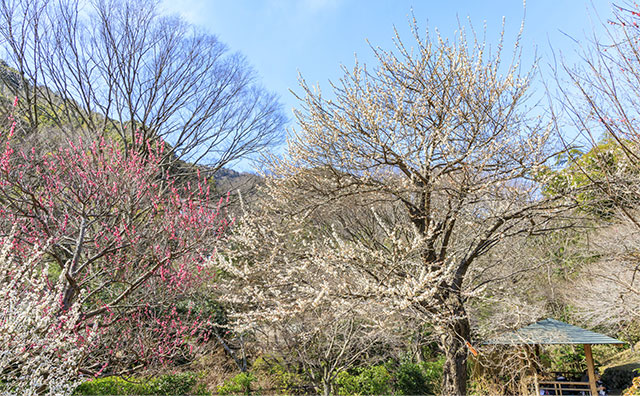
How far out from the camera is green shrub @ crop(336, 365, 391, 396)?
765 centimetres

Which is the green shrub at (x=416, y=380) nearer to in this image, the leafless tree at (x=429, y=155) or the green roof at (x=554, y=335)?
the green roof at (x=554, y=335)

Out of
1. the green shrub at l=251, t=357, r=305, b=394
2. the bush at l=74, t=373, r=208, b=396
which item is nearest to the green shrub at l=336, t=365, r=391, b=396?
the green shrub at l=251, t=357, r=305, b=394

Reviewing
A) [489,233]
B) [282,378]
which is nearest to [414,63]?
[489,233]

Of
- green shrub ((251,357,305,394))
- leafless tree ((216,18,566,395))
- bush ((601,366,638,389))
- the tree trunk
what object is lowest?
bush ((601,366,638,389))

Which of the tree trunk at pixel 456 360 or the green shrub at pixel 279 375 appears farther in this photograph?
the green shrub at pixel 279 375

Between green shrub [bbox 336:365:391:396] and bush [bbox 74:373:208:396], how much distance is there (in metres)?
2.79

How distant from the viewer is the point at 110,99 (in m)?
8.45

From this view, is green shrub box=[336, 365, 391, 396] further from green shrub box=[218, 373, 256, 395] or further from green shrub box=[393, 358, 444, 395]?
green shrub box=[218, 373, 256, 395]

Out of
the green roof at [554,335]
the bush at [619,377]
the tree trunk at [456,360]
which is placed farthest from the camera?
the bush at [619,377]

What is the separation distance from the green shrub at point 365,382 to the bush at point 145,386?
2789 millimetres

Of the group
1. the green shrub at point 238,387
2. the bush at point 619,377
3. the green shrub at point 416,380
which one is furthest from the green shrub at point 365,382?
the bush at point 619,377

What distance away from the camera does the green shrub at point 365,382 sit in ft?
25.1

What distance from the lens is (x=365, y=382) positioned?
7809 mm

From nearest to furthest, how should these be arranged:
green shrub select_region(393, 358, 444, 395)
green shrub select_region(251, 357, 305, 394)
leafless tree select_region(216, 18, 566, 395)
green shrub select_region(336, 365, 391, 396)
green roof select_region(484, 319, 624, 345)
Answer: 1. leafless tree select_region(216, 18, 566, 395)
2. green roof select_region(484, 319, 624, 345)
3. green shrub select_region(251, 357, 305, 394)
4. green shrub select_region(336, 365, 391, 396)
5. green shrub select_region(393, 358, 444, 395)
